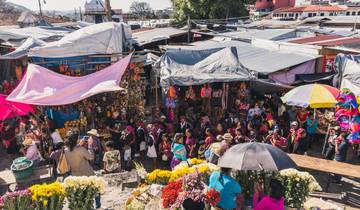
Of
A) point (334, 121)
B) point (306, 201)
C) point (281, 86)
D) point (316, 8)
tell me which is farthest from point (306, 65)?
point (316, 8)

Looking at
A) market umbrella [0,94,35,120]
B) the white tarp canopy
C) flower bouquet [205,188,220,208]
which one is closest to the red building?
the white tarp canopy

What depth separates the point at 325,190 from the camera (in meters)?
7.36

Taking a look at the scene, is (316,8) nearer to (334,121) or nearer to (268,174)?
(334,121)

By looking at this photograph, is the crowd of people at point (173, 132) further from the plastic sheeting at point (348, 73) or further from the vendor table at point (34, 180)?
the plastic sheeting at point (348, 73)

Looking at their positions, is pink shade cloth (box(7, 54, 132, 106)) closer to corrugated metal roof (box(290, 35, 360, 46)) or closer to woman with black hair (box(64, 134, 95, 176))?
woman with black hair (box(64, 134, 95, 176))

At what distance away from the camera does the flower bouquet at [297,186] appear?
565cm

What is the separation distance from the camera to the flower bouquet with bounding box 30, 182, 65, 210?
4.94 m

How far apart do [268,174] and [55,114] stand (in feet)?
22.9

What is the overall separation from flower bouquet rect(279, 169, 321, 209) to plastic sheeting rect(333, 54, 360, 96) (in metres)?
4.80

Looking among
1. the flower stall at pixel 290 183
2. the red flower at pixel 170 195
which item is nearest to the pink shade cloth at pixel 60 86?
the flower stall at pixel 290 183

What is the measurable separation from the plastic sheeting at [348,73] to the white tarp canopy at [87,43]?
793cm

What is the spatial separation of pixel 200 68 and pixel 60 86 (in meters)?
4.03

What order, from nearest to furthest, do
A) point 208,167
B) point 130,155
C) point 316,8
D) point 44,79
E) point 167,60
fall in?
point 208,167 → point 130,155 → point 44,79 → point 167,60 → point 316,8

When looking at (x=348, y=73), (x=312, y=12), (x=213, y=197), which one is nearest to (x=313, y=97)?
(x=348, y=73)
